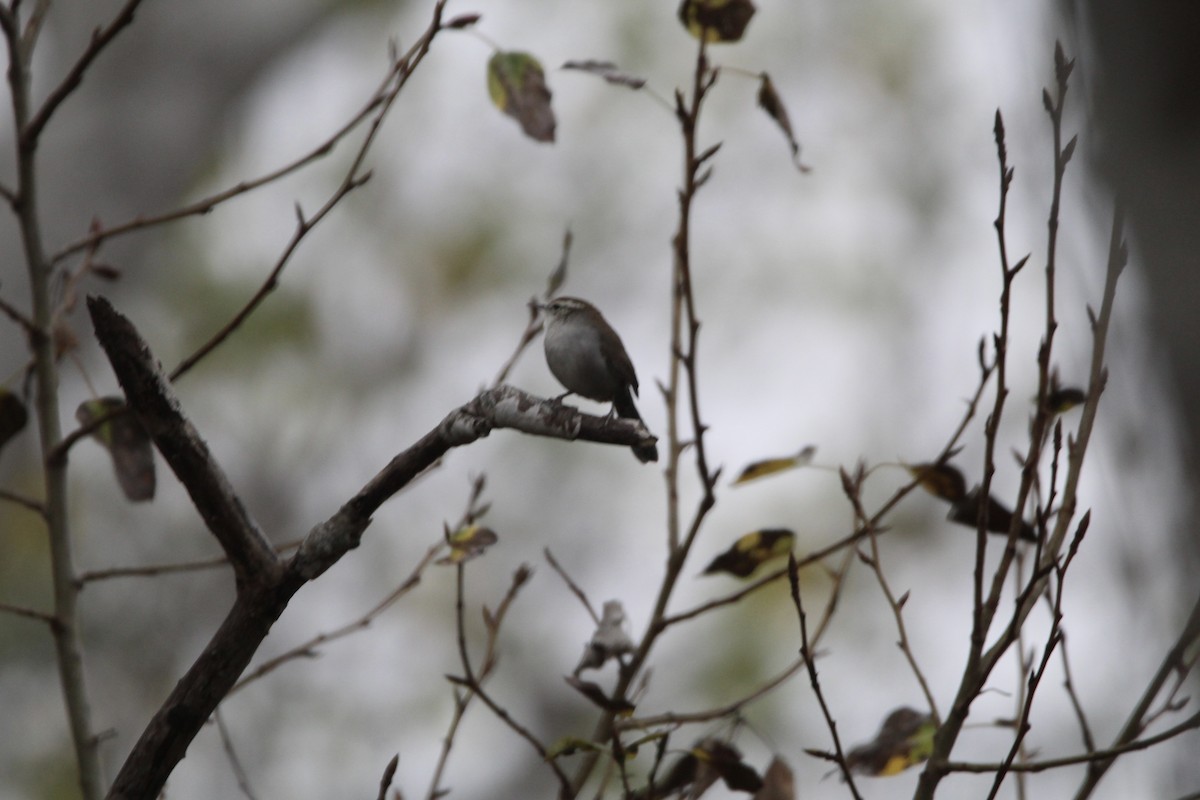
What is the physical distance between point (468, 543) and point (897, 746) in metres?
0.75

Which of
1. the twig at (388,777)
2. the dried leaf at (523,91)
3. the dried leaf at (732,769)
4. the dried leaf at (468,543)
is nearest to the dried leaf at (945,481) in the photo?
the dried leaf at (732,769)

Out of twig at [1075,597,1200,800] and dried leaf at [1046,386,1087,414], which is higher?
dried leaf at [1046,386,1087,414]

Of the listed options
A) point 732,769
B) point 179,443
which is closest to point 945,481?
point 732,769

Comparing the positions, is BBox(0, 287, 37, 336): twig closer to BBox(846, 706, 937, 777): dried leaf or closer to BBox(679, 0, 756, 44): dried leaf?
BBox(679, 0, 756, 44): dried leaf

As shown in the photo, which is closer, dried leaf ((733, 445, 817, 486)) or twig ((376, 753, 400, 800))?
twig ((376, 753, 400, 800))

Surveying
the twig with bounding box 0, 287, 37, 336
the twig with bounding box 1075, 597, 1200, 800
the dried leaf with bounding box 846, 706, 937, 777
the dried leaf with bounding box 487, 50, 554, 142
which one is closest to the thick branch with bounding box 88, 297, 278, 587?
the twig with bounding box 0, 287, 37, 336

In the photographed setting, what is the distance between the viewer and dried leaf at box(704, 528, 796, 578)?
6.23 ft

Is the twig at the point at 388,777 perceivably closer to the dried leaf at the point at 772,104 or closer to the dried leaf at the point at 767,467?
the dried leaf at the point at 767,467

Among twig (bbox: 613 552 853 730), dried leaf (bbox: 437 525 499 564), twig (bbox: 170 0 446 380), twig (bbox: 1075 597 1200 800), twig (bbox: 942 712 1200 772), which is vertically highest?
twig (bbox: 170 0 446 380)

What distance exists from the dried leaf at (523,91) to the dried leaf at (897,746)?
1.13 m

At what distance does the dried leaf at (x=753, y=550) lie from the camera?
1.90m

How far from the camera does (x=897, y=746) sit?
70.6 inches

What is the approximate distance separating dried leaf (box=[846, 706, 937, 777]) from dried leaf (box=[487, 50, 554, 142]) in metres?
1.13

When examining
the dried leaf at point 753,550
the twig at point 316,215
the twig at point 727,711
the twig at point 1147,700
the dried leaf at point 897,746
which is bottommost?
the twig at point 1147,700
